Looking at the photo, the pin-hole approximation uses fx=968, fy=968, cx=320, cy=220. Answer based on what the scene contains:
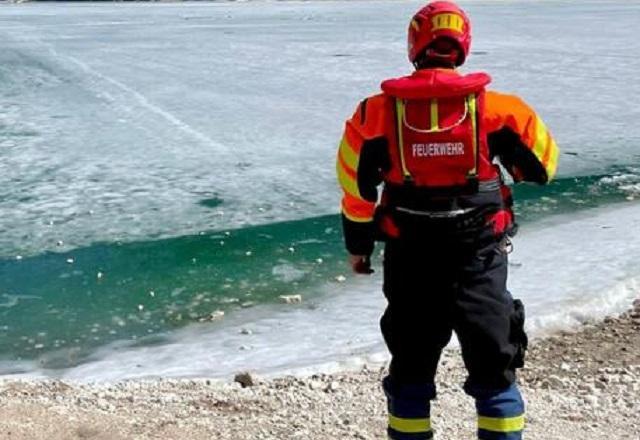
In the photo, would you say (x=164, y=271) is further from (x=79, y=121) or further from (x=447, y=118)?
(x=79, y=121)

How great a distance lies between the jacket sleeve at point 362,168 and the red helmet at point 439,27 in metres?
0.20

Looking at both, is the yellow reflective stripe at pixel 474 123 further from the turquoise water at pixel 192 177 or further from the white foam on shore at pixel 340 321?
the turquoise water at pixel 192 177

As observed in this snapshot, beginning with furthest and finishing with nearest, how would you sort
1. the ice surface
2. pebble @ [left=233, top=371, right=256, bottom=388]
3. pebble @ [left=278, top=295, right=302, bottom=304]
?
the ice surface
pebble @ [left=278, top=295, right=302, bottom=304]
pebble @ [left=233, top=371, right=256, bottom=388]

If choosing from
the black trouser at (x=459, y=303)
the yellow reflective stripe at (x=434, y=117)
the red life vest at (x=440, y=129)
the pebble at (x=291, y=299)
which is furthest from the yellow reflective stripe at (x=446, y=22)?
the pebble at (x=291, y=299)

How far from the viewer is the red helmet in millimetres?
2764

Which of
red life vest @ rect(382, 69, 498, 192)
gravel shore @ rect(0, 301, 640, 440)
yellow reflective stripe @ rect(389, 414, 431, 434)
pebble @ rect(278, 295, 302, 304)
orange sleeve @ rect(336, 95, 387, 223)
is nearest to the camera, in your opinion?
red life vest @ rect(382, 69, 498, 192)

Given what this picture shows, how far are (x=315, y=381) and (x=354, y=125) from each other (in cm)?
163

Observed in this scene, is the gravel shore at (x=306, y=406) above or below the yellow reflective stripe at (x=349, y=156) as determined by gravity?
below

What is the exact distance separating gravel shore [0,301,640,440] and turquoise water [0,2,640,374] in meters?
0.73

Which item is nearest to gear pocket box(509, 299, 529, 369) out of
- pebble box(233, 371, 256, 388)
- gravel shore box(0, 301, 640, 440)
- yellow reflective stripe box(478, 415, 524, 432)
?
yellow reflective stripe box(478, 415, 524, 432)

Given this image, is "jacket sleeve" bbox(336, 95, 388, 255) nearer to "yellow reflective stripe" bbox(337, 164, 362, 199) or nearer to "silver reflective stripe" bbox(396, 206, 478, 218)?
"yellow reflective stripe" bbox(337, 164, 362, 199)

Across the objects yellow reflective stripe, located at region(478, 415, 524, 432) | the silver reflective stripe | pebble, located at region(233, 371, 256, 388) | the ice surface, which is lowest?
the ice surface

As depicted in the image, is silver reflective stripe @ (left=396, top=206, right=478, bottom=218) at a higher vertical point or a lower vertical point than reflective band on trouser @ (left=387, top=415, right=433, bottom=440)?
higher

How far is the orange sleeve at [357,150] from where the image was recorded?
9.24 feet
